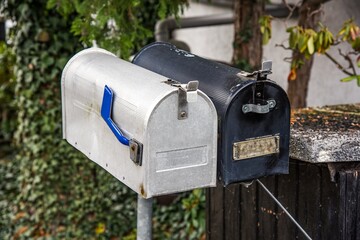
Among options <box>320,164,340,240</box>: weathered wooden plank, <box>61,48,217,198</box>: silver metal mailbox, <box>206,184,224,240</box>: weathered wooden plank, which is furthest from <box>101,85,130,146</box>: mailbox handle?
<box>206,184,224,240</box>: weathered wooden plank

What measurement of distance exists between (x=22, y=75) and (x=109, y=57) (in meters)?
3.48

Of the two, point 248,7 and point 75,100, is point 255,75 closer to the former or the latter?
point 75,100

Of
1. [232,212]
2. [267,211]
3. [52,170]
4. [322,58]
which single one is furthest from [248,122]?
[52,170]

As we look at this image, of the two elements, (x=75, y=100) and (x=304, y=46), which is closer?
(x=75, y=100)

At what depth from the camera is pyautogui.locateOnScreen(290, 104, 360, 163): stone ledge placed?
2.37 m

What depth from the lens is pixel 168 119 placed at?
1.93 m

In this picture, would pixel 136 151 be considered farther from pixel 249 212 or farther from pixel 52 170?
pixel 52 170

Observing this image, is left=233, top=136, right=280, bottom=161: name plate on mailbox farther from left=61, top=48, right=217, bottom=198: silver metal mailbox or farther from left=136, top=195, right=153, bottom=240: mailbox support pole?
left=136, top=195, right=153, bottom=240: mailbox support pole

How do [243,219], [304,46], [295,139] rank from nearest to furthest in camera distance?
[295,139] < [243,219] < [304,46]

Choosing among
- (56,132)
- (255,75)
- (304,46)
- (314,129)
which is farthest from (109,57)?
(56,132)

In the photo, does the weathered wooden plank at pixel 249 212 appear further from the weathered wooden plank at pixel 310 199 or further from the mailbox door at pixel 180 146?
the mailbox door at pixel 180 146

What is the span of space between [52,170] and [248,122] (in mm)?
4083

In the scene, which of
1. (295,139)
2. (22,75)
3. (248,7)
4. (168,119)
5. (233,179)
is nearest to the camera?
(168,119)

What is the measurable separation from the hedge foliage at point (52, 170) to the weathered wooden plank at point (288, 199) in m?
2.86
